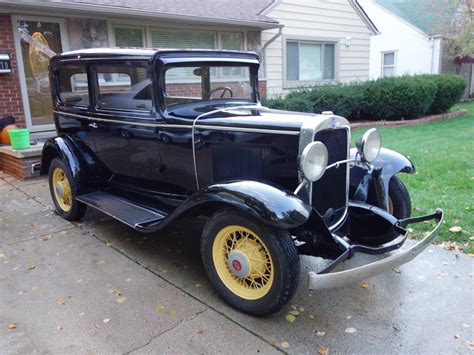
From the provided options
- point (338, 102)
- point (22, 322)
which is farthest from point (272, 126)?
point (338, 102)

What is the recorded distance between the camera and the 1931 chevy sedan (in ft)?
9.06

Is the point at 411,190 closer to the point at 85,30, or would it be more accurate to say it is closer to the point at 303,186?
the point at 303,186

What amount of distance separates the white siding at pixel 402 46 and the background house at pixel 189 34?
6.21 metres

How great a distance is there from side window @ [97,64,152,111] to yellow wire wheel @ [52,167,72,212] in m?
1.08

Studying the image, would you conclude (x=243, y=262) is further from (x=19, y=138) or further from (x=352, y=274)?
(x=19, y=138)

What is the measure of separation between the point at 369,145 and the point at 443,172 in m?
3.28

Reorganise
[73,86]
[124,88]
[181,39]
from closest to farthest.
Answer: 1. [124,88]
2. [73,86]
3. [181,39]

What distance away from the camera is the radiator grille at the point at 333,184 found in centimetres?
316

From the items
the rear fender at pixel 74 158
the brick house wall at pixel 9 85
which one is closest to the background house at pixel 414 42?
the brick house wall at pixel 9 85

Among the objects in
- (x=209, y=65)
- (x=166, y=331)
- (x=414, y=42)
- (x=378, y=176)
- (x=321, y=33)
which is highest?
(x=414, y=42)

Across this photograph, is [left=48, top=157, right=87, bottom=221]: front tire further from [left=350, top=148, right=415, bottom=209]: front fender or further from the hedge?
the hedge

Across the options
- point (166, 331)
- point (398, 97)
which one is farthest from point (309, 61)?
point (166, 331)

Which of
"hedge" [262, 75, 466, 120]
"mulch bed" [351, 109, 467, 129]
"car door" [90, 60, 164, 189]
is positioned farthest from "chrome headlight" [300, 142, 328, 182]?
"mulch bed" [351, 109, 467, 129]

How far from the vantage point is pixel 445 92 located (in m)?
12.5
